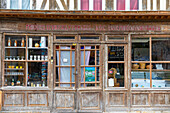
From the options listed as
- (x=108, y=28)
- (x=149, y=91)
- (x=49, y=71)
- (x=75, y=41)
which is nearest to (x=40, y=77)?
(x=49, y=71)

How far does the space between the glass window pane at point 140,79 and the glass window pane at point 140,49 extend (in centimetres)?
59

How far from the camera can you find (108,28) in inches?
299

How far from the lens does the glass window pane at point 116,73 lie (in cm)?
771

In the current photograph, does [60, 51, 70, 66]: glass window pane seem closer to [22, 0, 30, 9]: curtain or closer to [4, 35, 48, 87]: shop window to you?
[4, 35, 48, 87]: shop window

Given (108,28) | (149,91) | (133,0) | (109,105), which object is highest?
(133,0)

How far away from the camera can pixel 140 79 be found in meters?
7.80

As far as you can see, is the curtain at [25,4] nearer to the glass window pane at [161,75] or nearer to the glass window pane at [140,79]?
the glass window pane at [140,79]

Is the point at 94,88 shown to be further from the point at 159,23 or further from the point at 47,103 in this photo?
the point at 159,23

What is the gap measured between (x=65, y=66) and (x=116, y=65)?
2125mm

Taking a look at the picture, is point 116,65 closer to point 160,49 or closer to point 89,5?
point 160,49

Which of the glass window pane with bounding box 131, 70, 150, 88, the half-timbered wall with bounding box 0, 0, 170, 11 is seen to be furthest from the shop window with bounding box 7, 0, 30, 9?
the glass window pane with bounding box 131, 70, 150, 88

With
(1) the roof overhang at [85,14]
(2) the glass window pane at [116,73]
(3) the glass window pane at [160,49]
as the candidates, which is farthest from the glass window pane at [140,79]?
(1) the roof overhang at [85,14]

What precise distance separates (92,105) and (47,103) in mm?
1838

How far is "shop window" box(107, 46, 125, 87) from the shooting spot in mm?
7688
